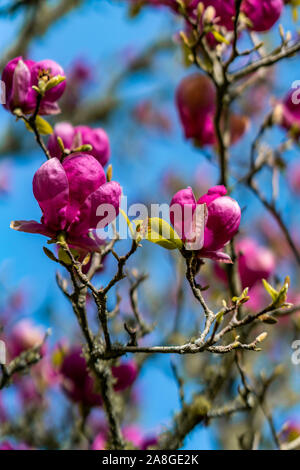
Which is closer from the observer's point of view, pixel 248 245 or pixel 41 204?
pixel 41 204

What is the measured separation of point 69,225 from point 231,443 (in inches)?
74.3

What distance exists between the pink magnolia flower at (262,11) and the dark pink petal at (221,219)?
61 cm

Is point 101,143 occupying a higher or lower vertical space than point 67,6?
lower

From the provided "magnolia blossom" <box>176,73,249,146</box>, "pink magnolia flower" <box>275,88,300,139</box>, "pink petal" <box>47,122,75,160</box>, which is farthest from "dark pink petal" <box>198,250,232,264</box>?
"pink magnolia flower" <box>275,88,300,139</box>

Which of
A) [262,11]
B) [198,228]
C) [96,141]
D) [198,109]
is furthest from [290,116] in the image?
[198,228]

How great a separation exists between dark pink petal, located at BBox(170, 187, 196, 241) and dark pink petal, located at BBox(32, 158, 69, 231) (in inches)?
7.5

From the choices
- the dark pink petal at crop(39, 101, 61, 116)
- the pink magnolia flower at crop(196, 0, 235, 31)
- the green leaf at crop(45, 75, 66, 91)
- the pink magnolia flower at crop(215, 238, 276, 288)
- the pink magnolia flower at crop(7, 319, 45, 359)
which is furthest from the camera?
the pink magnolia flower at crop(7, 319, 45, 359)

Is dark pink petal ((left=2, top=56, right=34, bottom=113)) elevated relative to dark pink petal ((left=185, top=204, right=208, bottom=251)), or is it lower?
elevated

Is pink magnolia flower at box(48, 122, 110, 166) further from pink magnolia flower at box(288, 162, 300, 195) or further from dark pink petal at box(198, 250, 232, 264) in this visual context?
pink magnolia flower at box(288, 162, 300, 195)

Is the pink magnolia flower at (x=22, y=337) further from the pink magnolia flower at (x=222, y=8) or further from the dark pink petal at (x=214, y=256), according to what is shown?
the pink magnolia flower at (x=222, y=8)

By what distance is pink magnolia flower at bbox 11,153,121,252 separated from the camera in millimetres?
864

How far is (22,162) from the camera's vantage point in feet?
12.2
